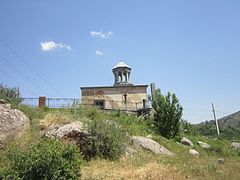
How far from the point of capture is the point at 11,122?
14672 mm

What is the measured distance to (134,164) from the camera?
40.8 feet

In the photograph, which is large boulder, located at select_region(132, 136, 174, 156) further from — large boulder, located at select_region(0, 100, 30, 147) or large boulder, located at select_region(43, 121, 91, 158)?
large boulder, located at select_region(0, 100, 30, 147)

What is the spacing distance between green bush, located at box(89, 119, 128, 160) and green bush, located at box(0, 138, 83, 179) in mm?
4781

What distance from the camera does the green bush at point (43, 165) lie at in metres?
8.58

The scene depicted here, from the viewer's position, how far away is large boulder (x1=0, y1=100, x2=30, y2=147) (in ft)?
46.5

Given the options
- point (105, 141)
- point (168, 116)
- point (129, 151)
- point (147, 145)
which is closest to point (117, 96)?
point (168, 116)

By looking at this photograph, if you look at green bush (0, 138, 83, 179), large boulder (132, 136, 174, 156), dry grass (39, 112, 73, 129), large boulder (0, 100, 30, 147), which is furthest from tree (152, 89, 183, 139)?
green bush (0, 138, 83, 179)

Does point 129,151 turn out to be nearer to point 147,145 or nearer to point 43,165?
point 147,145

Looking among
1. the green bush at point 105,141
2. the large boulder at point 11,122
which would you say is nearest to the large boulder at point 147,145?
the green bush at point 105,141

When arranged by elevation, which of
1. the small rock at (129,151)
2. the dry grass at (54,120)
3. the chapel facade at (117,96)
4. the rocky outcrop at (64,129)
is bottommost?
the small rock at (129,151)

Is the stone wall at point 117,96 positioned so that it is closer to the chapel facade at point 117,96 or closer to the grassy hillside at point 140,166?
the chapel facade at point 117,96

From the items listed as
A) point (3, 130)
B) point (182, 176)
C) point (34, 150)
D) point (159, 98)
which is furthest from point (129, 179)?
point (159, 98)

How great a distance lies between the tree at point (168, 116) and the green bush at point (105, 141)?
9346 millimetres

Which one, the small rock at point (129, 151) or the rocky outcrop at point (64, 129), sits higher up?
the rocky outcrop at point (64, 129)
